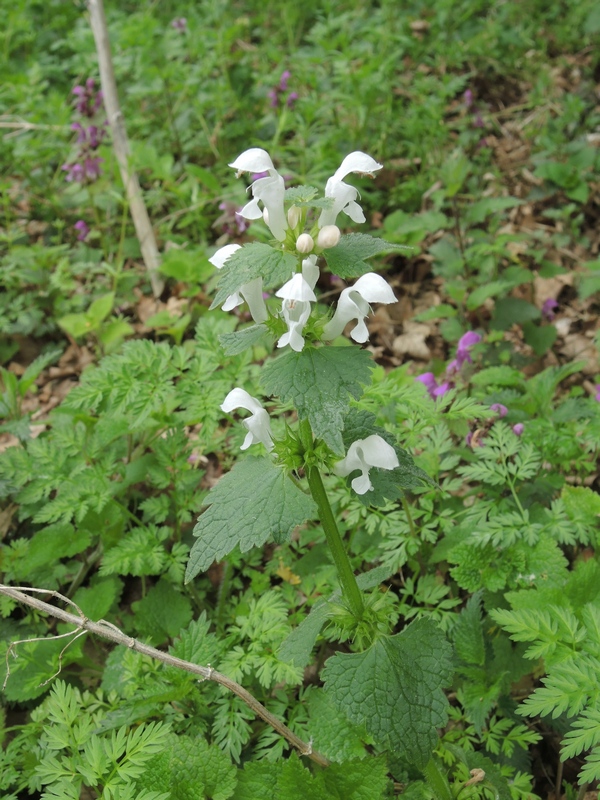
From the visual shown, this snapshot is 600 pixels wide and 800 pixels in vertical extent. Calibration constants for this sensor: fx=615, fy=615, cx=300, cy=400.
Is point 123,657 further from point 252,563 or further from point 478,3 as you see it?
point 478,3

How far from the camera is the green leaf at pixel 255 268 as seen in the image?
3.84ft

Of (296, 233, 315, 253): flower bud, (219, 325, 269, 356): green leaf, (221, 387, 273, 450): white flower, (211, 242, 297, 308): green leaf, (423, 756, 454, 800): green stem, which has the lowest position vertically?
(423, 756, 454, 800): green stem

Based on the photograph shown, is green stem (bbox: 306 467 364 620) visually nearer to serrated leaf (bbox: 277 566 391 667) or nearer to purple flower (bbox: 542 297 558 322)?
serrated leaf (bbox: 277 566 391 667)

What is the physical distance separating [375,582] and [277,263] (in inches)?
33.4

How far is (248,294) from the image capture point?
52.9 inches

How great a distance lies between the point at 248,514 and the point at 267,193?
0.66 meters

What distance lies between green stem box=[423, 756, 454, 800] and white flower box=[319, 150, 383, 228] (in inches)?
51.0

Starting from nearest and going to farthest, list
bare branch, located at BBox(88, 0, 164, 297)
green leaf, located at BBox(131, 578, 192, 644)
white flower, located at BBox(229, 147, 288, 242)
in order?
white flower, located at BBox(229, 147, 288, 242)
green leaf, located at BBox(131, 578, 192, 644)
bare branch, located at BBox(88, 0, 164, 297)

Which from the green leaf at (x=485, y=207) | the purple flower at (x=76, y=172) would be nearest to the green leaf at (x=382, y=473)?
the green leaf at (x=485, y=207)

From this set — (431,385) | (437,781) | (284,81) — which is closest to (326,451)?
(437,781)

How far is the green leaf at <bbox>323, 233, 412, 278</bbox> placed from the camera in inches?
47.7

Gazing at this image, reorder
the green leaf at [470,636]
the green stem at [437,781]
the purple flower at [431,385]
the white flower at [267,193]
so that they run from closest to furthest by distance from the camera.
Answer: the white flower at [267,193]
the green stem at [437,781]
the green leaf at [470,636]
the purple flower at [431,385]

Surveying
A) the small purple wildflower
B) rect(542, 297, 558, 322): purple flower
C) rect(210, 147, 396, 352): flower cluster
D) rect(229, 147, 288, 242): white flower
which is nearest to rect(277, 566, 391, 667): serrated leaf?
rect(210, 147, 396, 352): flower cluster

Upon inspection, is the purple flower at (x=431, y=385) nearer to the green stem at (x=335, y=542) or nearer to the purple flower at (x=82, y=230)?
the green stem at (x=335, y=542)
